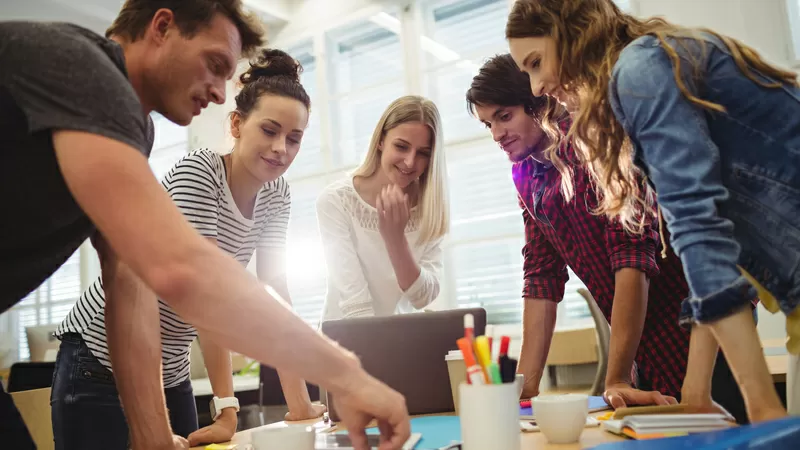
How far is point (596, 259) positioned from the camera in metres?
1.60

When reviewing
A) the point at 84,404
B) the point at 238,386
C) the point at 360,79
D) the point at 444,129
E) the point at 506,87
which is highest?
the point at 360,79

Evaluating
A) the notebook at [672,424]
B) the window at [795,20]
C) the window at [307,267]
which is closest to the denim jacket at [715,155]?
the notebook at [672,424]

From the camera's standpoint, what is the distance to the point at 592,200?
1.58m

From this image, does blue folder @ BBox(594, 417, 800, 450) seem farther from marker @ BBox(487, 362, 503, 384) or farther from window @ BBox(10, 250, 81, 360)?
window @ BBox(10, 250, 81, 360)

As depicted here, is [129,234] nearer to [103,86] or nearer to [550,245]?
[103,86]

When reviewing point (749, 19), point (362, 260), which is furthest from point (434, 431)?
point (749, 19)

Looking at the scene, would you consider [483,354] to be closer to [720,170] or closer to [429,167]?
[720,170]

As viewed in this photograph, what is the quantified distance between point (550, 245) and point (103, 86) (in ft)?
4.20

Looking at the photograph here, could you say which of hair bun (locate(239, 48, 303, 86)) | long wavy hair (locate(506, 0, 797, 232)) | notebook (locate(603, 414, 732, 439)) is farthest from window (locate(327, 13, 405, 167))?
notebook (locate(603, 414, 732, 439))

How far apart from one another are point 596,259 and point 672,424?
0.75 m

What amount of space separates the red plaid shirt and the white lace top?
388 mm

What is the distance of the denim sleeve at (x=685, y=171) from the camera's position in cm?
84

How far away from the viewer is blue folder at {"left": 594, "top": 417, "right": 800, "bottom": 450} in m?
0.66

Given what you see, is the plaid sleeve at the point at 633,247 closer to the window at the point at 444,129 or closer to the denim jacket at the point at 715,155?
the denim jacket at the point at 715,155
